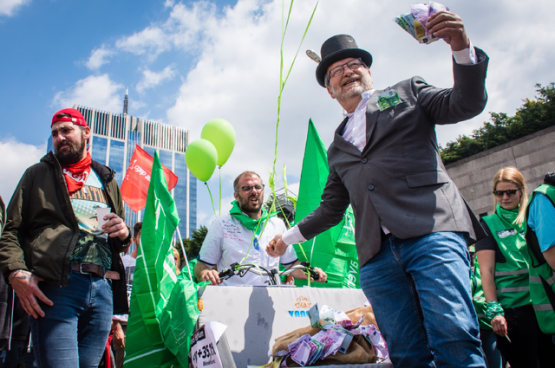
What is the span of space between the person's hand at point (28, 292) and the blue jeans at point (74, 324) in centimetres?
7

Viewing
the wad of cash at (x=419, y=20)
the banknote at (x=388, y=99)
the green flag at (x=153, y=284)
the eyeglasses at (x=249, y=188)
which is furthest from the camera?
the eyeglasses at (x=249, y=188)

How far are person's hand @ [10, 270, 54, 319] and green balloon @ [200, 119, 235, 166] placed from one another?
3.25 metres

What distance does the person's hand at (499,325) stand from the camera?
2754 mm

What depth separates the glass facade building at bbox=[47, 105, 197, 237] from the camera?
8794 cm

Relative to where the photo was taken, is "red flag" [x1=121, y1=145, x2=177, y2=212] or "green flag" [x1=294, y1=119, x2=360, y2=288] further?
"red flag" [x1=121, y1=145, x2=177, y2=212]

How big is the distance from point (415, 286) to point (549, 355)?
2009mm

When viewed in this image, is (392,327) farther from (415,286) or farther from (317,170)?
(317,170)

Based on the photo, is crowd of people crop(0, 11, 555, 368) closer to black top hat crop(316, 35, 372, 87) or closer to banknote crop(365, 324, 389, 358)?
black top hat crop(316, 35, 372, 87)

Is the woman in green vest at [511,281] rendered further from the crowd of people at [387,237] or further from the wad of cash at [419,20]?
the wad of cash at [419,20]

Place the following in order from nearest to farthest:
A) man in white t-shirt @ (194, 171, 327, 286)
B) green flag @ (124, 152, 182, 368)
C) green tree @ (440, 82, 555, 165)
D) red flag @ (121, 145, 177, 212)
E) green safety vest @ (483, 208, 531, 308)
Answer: green flag @ (124, 152, 182, 368) < green safety vest @ (483, 208, 531, 308) < man in white t-shirt @ (194, 171, 327, 286) < red flag @ (121, 145, 177, 212) < green tree @ (440, 82, 555, 165)

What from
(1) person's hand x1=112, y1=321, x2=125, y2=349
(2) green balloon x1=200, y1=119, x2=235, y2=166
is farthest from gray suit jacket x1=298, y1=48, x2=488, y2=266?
(1) person's hand x1=112, y1=321, x2=125, y2=349

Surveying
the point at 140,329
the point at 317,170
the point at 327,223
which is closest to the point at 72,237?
the point at 140,329

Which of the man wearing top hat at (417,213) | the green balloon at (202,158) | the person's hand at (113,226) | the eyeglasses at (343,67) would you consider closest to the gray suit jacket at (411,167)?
the man wearing top hat at (417,213)

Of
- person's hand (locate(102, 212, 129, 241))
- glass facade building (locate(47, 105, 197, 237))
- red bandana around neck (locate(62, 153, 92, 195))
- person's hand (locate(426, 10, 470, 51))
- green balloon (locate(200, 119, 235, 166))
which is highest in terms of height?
glass facade building (locate(47, 105, 197, 237))
